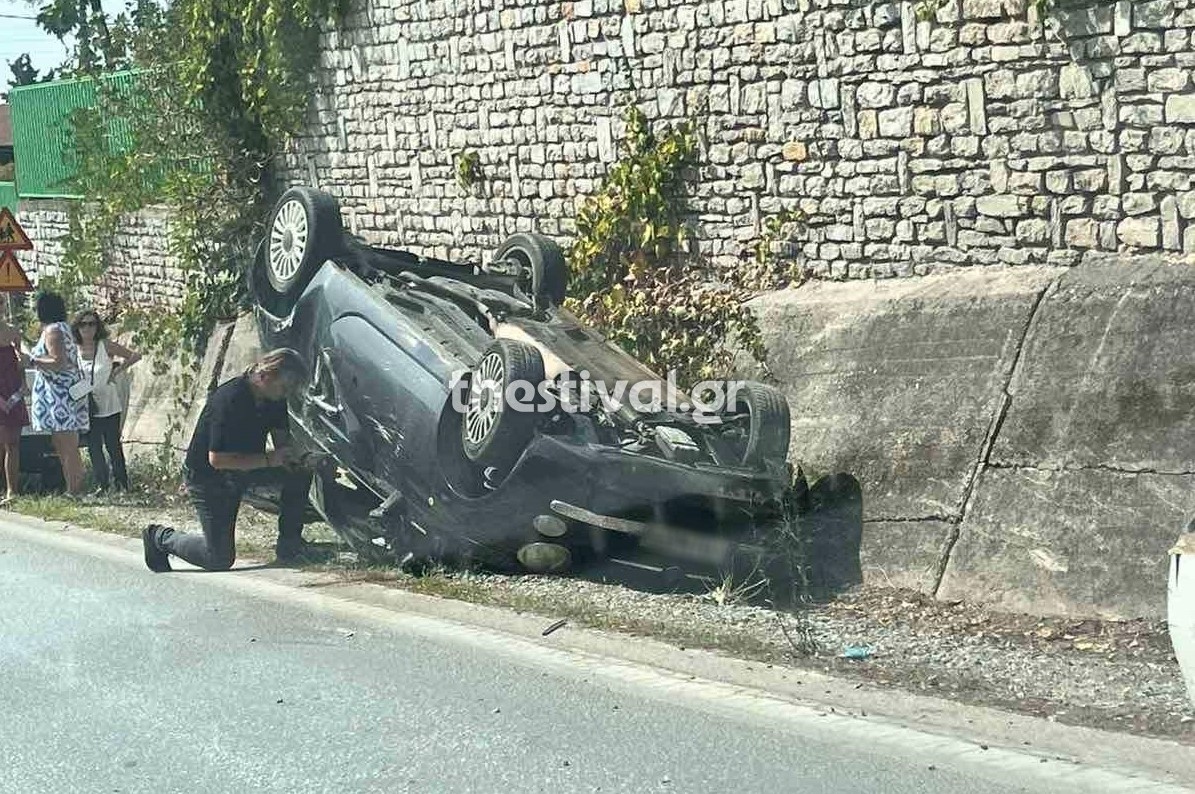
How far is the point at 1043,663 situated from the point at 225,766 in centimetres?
363

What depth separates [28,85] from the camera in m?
25.6

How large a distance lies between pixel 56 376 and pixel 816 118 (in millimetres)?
6669

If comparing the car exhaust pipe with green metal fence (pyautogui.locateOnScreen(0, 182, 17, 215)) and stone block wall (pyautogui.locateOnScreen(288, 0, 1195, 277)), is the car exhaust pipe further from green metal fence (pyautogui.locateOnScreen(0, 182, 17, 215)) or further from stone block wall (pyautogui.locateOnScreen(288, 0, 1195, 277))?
green metal fence (pyautogui.locateOnScreen(0, 182, 17, 215))

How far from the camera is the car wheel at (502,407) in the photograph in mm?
9047

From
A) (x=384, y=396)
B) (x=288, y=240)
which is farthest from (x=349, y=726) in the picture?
(x=288, y=240)

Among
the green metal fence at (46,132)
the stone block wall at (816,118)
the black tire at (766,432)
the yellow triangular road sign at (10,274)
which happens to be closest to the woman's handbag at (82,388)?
the yellow triangular road sign at (10,274)

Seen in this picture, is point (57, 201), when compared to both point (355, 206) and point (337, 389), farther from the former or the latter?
point (337, 389)

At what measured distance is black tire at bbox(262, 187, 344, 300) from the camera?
11523mm

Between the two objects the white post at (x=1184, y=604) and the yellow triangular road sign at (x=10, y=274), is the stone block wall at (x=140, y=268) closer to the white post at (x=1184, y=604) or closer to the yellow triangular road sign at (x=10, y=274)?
the yellow triangular road sign at (x=10, y=274)

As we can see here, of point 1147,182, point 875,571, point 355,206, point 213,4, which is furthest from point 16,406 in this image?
point 1147,182

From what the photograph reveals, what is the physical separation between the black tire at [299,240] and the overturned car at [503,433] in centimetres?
2

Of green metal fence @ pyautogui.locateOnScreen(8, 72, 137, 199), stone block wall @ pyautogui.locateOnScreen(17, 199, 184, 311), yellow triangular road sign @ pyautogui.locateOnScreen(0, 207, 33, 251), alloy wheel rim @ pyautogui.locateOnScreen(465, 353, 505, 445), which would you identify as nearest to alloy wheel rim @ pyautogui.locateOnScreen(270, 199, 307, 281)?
alloy wheel rim @ pyautogui.locateOnScreen(465, 353, 505, 445)

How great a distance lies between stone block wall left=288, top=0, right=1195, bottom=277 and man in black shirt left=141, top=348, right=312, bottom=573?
164 inches

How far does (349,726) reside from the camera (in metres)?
6.80
